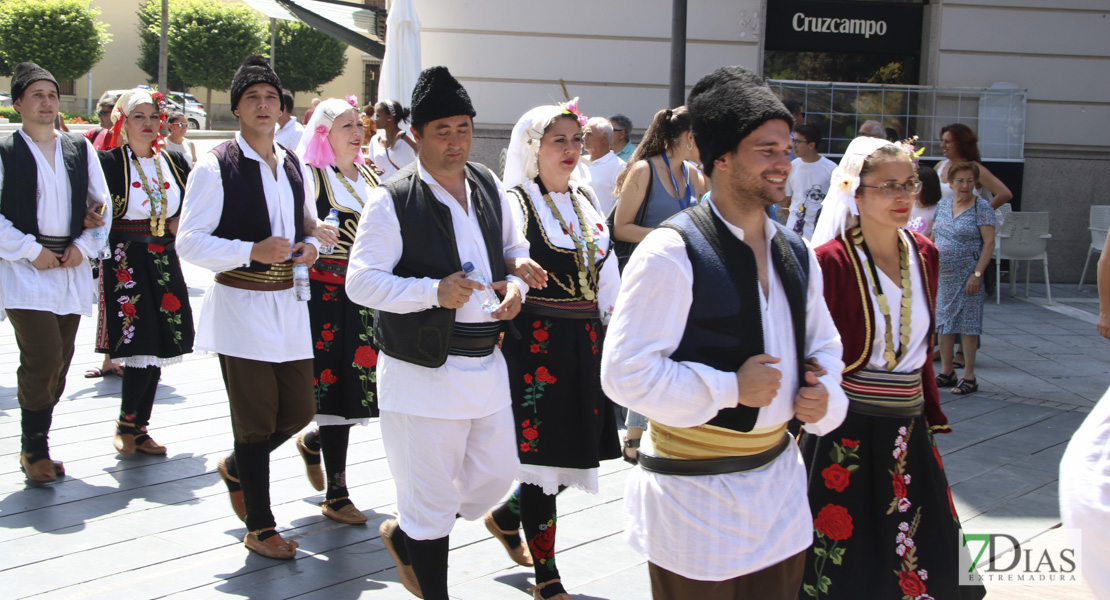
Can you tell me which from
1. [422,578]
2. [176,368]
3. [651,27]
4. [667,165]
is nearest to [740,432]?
[422,578]

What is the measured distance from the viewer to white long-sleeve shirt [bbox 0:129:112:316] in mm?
5271

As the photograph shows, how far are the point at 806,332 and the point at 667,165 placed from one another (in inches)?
124

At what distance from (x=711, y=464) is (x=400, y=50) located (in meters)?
9.71

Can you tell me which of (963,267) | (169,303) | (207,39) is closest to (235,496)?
(169,303)

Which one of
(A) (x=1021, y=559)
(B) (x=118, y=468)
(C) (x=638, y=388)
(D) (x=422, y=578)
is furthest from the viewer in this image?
(B) (x=118, y=468)

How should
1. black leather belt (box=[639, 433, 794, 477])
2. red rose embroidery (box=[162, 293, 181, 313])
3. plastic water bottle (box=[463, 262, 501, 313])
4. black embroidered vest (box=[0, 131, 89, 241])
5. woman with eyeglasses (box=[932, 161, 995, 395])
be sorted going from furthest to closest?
woman with eyeglasses (box=[932, 161, 995, 395]) → red rose embroidery (box=[162, 293, 181, 313]) → black embroidered vest (box=[0, 131, 89, 241]) → plastic water bottle (box=[463, 262, 501, 313]) → black leather belt (box=[639, 433, 794, 477])

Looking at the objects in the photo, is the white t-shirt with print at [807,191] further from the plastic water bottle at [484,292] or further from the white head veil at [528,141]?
the plastic water bottle at [484,292]

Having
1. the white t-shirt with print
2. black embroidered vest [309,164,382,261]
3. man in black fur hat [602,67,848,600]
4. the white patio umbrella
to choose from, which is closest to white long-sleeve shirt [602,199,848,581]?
man in black fur hat [602,67,848,600]

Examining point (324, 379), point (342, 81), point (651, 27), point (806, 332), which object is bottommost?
point (324, 379)

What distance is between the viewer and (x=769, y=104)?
8.17 feet

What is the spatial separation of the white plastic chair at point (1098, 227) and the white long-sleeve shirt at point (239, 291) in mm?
10562

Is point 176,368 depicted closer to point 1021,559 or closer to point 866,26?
point 1021,559

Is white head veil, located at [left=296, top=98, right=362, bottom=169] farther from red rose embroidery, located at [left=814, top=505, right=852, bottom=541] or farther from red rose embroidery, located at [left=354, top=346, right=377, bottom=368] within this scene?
red rose embroidery, located at [left=814, top=505, right=852, bottom=541]

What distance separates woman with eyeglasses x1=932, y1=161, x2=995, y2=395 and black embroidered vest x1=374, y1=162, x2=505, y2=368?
18.0 ft
